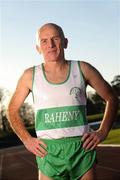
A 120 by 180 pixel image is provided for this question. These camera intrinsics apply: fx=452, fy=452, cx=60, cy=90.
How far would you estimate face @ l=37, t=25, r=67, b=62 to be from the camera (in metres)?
3.12

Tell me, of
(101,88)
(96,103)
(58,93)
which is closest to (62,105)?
(58,93)

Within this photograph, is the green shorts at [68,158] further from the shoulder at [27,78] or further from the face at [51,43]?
the face at [51,43]

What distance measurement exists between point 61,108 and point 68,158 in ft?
1.10

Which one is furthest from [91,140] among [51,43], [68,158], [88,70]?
[51,43]

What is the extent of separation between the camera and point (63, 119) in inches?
117

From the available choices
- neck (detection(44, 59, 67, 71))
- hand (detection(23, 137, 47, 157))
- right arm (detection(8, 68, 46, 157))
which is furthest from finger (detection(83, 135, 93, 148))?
neck (detection(44, 59, 67, 71))

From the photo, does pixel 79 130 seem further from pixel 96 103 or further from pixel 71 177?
pixel 96 103

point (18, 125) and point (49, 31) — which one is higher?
point (49, 31)

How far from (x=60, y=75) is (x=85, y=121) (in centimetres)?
36

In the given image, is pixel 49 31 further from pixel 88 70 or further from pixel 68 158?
pixel 68 158

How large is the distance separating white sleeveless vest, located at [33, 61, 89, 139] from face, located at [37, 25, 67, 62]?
0.17 meters

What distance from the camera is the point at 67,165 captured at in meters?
3.00

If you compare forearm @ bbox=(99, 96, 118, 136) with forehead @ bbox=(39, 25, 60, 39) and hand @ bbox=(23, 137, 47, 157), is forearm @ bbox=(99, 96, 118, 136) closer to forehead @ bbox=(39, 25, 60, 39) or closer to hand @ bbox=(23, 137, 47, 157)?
hand @ bbox=(23, 137, 47, 157)

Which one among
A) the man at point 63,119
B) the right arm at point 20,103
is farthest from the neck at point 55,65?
the right arm at point 20,103
